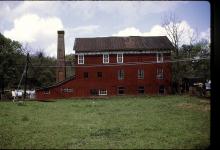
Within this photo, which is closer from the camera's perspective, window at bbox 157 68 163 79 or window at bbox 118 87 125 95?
window at bbox 118 87 125 95

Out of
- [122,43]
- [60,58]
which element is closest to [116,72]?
[122,43]

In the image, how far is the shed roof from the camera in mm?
45844

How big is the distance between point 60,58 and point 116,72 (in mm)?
10914

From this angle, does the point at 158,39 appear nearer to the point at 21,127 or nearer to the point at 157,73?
the point at 157,73

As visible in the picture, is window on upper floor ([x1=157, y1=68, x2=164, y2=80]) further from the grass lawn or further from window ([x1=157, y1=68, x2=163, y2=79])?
the grass lawn

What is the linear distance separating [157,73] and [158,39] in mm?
5856

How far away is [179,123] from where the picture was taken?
15367 mm

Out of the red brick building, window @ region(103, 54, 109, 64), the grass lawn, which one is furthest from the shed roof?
the grass lawn

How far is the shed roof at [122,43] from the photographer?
150ft

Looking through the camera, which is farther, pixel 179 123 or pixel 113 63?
pixel 113 63

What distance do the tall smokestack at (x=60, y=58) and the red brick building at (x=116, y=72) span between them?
397cm

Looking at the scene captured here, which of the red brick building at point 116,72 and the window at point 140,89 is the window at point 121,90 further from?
the window at point 140,89
